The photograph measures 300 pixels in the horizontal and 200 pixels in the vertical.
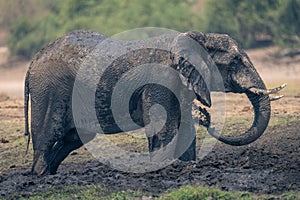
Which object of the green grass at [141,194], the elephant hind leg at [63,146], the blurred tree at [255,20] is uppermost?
the blurred tree at [255,20]

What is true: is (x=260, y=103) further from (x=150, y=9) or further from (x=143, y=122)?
(x=150, y=9)

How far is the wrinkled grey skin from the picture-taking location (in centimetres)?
→ 920

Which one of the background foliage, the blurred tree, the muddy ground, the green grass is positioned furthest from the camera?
the background foliage

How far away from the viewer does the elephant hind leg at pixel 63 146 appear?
983cm

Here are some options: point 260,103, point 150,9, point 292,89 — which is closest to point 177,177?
point 260,103

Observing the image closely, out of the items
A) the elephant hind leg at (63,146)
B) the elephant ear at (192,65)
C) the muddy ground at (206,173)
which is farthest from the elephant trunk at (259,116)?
the elephant hind leg at (63,146)

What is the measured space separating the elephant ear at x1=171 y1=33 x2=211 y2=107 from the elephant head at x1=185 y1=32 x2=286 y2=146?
94 millimetres

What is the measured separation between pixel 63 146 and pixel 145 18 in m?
18.8

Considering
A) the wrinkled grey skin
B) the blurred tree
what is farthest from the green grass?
the blurred tree

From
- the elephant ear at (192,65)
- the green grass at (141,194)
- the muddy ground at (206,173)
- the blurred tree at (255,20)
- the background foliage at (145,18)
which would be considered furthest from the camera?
the background foliage at (145,18)

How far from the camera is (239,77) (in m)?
9.23

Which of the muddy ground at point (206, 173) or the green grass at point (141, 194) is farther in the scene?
the muddy ground at point (206, 173)

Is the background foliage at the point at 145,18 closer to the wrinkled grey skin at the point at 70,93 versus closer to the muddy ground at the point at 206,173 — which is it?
the muddy ground at the point at 206,173

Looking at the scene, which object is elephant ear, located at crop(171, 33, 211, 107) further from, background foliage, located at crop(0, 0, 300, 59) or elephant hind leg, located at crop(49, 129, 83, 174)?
background foliage, located at crop(0, 0, 300, 59)
